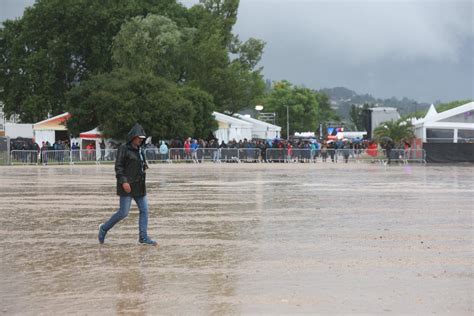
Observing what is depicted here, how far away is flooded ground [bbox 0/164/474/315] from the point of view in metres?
7.36

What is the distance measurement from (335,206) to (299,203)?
43.2 inches

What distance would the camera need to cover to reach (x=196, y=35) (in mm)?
66438

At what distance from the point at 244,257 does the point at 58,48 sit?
202 feet

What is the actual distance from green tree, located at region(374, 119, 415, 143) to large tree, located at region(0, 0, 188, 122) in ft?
90.4

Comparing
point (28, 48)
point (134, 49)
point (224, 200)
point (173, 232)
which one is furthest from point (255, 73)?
point (173, 232)

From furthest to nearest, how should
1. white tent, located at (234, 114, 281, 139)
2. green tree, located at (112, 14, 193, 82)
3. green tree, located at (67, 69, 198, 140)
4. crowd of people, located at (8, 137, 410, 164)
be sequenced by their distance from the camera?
white tent, located at (234, 114, 281, 139) < green tree, located at (112, 14, 193, 82) < green tree, located at (67, 69, 198, 140) < crowd of people, located at (8, 137, 410, 164)

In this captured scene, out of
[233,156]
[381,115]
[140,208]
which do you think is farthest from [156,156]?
[140,208]

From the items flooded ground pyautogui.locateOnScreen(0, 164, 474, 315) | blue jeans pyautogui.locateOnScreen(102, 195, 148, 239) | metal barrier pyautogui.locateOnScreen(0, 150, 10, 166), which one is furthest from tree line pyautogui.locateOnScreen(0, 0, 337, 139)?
blue jeans pyautogui.locateOnScreen(102, 195, 148, 239)

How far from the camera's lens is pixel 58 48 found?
68062 mm

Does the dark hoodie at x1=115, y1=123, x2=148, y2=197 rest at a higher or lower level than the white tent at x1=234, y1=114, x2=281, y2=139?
lower

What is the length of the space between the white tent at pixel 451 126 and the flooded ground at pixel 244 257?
101ft

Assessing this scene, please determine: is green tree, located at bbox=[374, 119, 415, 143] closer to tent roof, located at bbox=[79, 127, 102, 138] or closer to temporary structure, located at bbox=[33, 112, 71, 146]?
tent roof, located at bbox=[79, 127, 102, 138]

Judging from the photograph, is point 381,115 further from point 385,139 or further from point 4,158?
point 4,158

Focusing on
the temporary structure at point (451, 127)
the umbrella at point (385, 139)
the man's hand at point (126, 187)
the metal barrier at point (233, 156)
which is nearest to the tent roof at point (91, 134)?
the metal barrier at point (233, 156)
